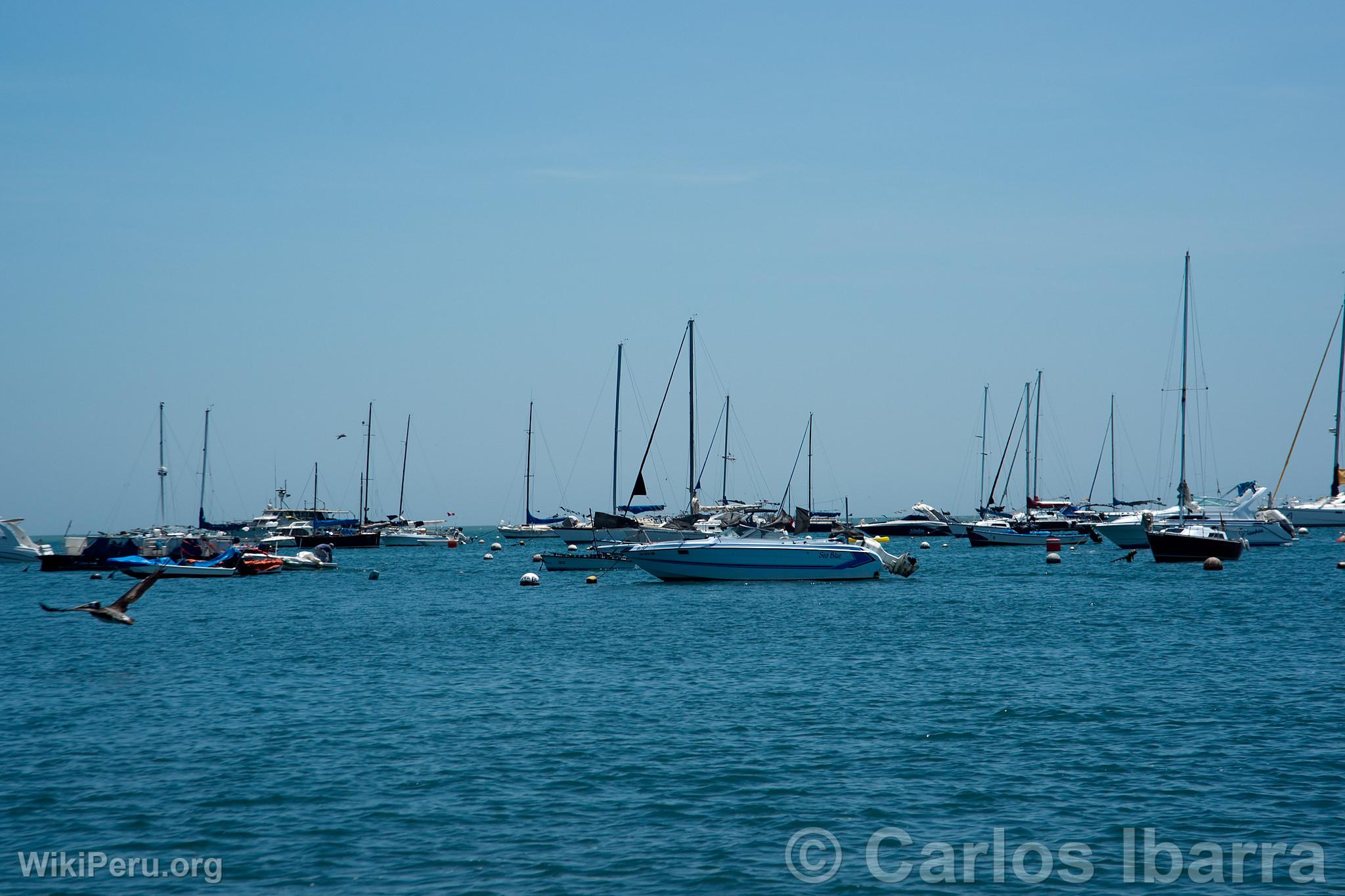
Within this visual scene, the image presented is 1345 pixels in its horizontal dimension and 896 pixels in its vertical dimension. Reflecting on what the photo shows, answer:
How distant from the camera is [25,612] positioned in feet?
146

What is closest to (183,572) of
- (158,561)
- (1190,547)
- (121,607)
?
(158,561)

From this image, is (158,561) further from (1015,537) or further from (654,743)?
(1015,537)

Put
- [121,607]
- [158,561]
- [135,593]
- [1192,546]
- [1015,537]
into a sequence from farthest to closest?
Result: [1015,537]
[1192,546]
[158,561]
[121,607]
[135,593]

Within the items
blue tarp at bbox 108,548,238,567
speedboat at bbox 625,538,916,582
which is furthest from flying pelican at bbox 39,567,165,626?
blue tarp at bbox 108,548,238,567

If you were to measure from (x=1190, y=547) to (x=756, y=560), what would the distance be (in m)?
29.3

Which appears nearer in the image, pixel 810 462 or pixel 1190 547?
pixel 1190 547

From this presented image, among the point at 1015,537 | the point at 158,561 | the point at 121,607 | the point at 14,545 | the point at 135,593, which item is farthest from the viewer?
the point at 1015,537

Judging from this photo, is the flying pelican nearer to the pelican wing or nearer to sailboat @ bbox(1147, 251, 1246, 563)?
the pelican wing

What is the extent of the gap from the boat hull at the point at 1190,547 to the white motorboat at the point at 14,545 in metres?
70.3

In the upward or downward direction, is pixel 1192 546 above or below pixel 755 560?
above

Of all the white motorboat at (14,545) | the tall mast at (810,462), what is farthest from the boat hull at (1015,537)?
the white motorboat at (14,545)

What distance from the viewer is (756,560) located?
48062mm

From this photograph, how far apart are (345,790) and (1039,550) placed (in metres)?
82.0

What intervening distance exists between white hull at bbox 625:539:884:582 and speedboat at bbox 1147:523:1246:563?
22440 millimetres
